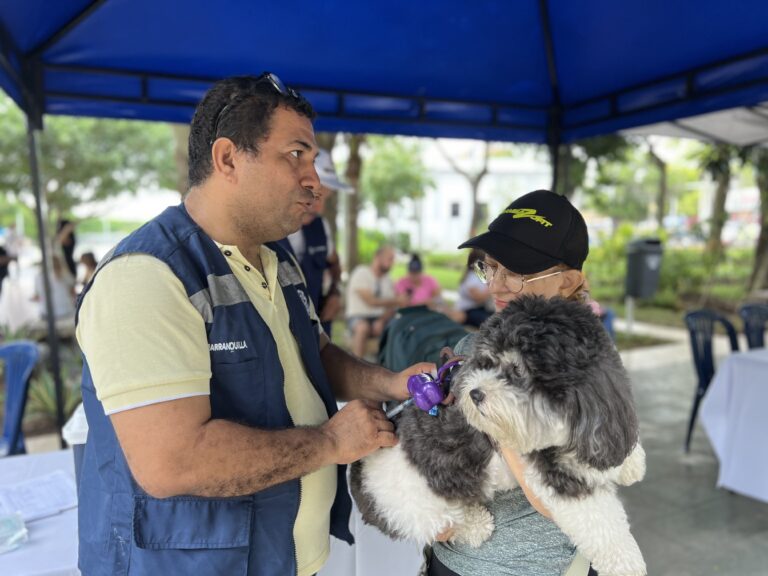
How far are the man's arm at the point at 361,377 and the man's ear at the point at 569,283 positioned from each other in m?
0.45

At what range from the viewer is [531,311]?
134cm

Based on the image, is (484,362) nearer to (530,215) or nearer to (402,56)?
(530,215)

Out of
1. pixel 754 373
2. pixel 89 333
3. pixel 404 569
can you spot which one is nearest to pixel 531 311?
pixel 89 333

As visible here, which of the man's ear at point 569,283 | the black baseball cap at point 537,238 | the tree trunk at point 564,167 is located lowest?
the man's ear at point 569,283

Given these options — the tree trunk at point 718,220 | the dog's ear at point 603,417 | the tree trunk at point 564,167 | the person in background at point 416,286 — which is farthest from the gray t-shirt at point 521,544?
the tree trunk at point 718,220

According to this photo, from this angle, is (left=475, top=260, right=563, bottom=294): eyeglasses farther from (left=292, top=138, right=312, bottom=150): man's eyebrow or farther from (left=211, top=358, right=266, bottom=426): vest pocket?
(left=211, top=358, right=266, bottom=426): vest pocket

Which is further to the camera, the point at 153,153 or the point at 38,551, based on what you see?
the point at 153,153

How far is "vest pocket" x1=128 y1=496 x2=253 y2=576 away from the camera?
4.36 feet

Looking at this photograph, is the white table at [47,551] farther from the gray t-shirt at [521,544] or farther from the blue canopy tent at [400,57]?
the blue canopy tent at [400,57]

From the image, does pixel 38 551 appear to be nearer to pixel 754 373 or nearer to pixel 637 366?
pixel 754 373

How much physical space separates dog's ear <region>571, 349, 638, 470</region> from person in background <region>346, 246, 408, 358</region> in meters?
6.52

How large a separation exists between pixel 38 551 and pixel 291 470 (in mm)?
1156

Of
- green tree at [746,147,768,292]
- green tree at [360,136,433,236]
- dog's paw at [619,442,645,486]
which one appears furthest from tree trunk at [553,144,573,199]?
green tree at [360,136,433,236]

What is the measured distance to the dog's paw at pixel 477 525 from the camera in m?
1.53
